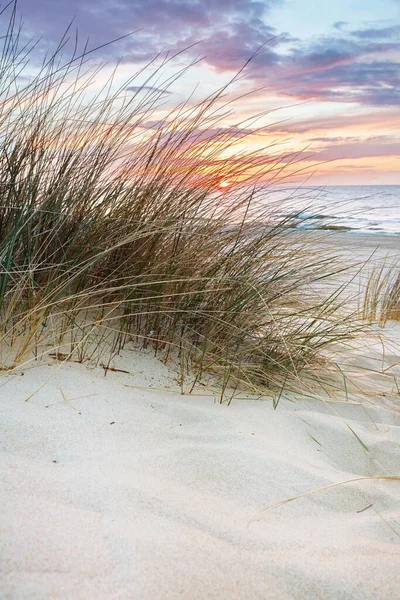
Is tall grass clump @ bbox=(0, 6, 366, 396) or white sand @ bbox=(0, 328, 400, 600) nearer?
white sand @ bbox=(0, 328, 400, 600)

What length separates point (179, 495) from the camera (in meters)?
1.22

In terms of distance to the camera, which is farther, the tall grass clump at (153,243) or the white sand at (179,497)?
the tall grass clump at (153,243)

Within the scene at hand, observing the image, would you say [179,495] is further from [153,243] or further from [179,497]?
[153,243]

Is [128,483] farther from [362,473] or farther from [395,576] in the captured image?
[362,473]

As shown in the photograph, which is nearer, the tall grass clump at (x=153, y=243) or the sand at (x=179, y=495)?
the sand at (x=179, y=495)

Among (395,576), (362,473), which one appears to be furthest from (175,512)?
(362,473)

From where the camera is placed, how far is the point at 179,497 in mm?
1210

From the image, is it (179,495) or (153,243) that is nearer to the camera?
(179,495)

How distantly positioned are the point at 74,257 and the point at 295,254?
984 mm

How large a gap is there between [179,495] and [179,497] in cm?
1

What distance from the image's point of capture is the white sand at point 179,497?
0.92 m

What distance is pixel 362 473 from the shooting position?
1.65 metres

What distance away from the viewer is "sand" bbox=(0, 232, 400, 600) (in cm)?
92

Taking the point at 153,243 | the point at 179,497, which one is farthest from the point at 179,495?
the point at 153,243
